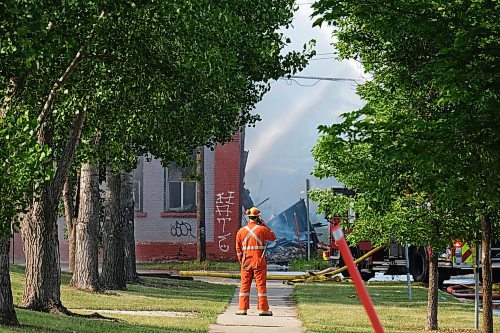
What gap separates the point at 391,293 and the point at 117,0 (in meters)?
17.7

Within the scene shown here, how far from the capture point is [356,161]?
532 inches

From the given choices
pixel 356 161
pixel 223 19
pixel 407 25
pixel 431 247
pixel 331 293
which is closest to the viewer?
pixel 407 25

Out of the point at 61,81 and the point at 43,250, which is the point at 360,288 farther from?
the point at 43,250

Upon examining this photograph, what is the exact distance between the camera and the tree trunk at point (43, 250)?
18.2 metres

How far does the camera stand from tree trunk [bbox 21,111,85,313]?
18.2m

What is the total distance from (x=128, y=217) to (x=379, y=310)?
8148 mm

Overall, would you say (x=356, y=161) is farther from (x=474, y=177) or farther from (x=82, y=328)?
(x=82, y=328)

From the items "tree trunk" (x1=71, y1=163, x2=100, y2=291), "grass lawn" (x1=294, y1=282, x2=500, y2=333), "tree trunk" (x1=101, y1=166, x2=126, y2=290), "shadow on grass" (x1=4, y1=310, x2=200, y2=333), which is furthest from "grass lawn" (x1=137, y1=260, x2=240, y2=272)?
"shadow on grass" (x1=4, y1=310, x2=200, y2=333)

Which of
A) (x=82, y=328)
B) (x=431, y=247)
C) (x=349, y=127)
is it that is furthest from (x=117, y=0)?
(x=431, y=247)

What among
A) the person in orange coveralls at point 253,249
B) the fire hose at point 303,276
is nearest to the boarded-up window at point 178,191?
the fire hose at point 303,276

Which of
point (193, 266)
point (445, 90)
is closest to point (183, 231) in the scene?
point (193, 266)

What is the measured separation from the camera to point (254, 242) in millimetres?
19172

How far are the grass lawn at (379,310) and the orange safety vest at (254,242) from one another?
3.87 ft

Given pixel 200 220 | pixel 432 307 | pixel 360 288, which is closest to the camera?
pixel 360 288
